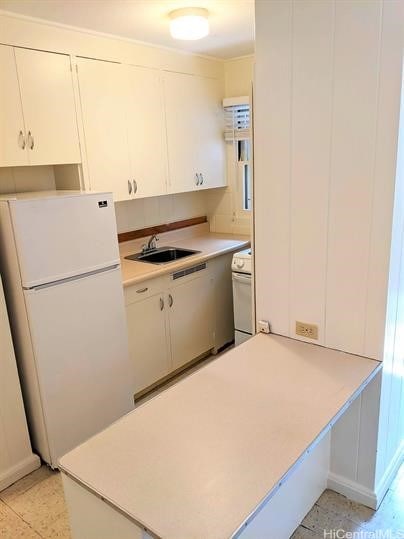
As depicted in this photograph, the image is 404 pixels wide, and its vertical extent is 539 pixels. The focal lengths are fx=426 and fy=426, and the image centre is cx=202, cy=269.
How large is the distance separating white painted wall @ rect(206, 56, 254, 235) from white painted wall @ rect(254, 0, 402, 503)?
6.31 ft

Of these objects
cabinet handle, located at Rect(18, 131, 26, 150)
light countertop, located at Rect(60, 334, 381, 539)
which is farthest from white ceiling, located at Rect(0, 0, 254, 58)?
light countertop, located at Rect(60, 334, 381, 539)

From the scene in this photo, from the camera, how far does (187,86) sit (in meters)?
3.44

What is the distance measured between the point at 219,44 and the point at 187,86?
15.8 inches

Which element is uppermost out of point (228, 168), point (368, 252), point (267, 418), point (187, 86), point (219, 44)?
point (219, 44)

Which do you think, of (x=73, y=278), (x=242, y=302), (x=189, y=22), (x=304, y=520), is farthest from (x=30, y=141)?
(x=304, y=520)

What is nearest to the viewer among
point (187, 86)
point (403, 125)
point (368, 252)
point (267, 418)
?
point (267, 418)

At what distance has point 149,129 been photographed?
320 centimetres

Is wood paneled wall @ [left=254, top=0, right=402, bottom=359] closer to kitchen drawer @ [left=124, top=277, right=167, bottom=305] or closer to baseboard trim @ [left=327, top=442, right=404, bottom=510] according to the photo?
baseboard trim @ [left=327, top=442, right=404, bottom=510]

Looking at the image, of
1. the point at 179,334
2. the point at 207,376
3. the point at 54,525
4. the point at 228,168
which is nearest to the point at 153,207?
the point at 228,168

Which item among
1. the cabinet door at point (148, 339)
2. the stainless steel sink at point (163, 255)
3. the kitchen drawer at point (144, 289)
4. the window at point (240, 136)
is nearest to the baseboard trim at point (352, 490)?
the cabinet door at point (148, 339)

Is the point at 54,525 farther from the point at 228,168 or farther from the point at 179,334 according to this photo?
the point at 228,168

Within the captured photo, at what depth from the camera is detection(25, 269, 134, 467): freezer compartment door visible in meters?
2.26

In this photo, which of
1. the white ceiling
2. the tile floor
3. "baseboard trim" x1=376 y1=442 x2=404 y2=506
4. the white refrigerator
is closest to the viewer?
the tile floor

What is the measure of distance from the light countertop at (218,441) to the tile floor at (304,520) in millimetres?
752
